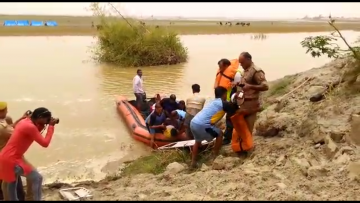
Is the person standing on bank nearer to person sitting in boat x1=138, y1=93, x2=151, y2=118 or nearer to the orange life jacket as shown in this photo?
the orange life jacket

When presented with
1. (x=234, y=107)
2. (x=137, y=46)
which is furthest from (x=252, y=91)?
(x=137, y=46)

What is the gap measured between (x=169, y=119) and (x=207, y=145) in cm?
172

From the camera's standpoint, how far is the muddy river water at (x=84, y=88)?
8.60m

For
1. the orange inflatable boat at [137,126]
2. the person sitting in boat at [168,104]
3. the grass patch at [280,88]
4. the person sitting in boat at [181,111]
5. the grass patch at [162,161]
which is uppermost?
the grass patch at [280,88]

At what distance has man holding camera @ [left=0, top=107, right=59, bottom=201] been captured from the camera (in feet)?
14.5

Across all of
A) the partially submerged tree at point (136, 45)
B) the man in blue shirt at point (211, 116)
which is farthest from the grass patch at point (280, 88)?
the partially submerged tree at point (136, 45)

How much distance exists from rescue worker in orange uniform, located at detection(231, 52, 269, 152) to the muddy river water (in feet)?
9.07

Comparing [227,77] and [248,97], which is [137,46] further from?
[248,97]

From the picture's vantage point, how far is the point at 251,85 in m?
6.24

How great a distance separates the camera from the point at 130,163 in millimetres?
7934

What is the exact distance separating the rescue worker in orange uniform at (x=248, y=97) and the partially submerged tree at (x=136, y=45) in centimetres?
1502

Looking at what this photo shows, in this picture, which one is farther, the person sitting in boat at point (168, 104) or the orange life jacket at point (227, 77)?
the person sitting in boat at point (168, 104)

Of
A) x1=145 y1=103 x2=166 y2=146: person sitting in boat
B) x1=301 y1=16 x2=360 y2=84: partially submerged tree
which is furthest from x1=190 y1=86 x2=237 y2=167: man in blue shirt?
x1=145 y1=103 x2=166 y2=146: person sitting in boat

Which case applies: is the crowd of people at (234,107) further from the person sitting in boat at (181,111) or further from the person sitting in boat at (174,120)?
the person sitting in boat at (181,111)
